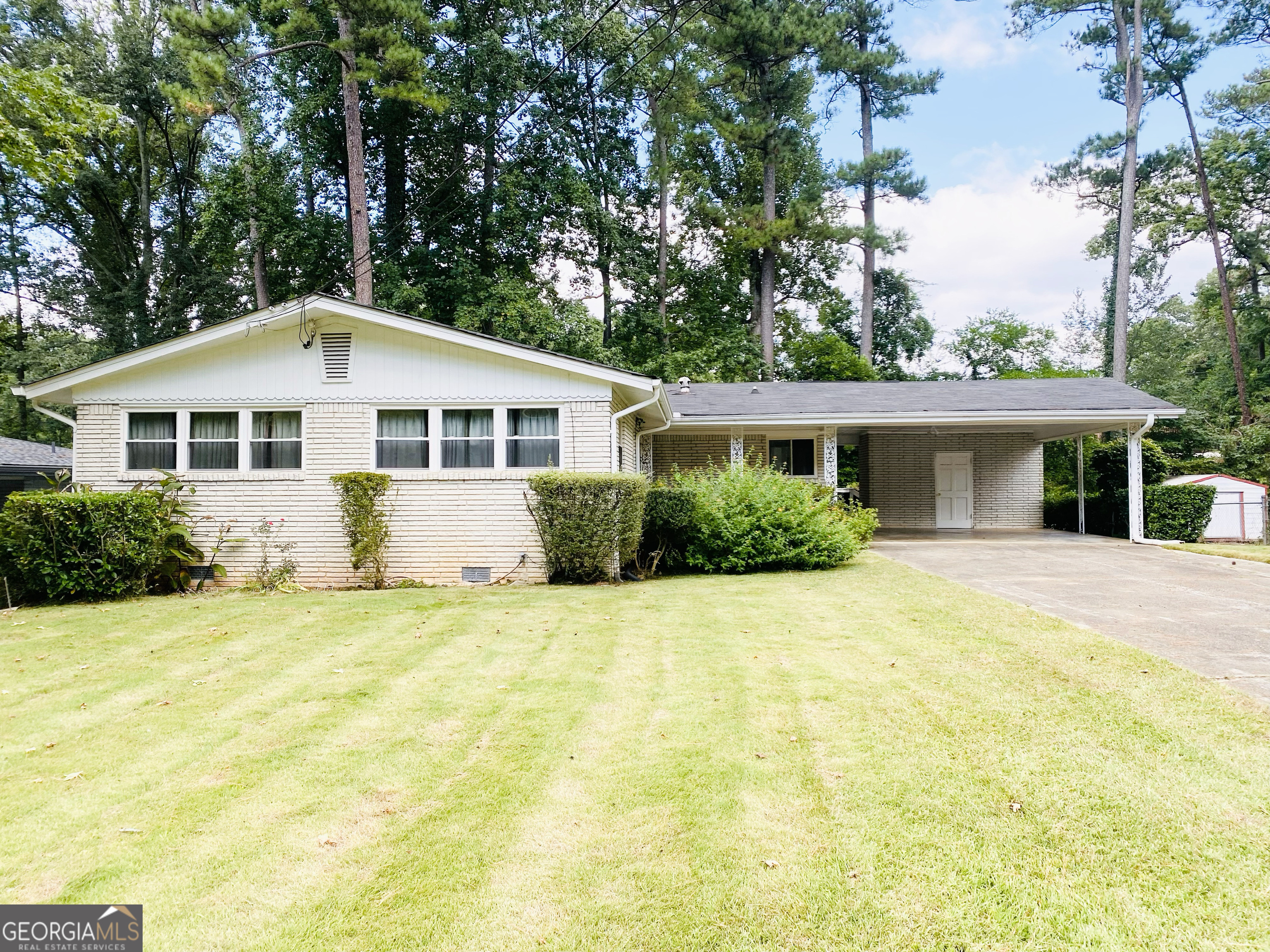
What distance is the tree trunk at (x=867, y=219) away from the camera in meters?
27.4

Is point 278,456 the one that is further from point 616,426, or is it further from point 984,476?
point 984,476

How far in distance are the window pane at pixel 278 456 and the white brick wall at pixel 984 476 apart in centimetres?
1440

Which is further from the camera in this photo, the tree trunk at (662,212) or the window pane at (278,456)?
the tree trunk at (662,212)

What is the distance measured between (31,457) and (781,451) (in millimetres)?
19180

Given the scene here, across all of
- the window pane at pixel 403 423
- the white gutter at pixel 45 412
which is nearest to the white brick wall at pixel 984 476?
the window pane at pixel 403 423

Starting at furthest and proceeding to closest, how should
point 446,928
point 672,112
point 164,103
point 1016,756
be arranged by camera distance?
point 672,112, point 164,103, point 1016,756, point 446,928

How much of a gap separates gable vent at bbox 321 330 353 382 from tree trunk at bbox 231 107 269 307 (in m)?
12.4

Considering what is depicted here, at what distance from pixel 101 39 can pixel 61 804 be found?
29944 mm

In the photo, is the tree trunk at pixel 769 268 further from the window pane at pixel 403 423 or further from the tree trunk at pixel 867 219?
the window pane at pixel 403 423

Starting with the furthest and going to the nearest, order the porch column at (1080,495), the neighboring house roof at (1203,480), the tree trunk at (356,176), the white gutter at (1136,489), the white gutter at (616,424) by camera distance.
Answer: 1. the tree trunk at (356,176)
2. the porch column at (1080,495)
3. the neighboring house roof at (1203,480)
4. the white gutter at (1136,489)
5. the white gutter at (616,424)

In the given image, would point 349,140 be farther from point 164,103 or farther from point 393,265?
point 164,103

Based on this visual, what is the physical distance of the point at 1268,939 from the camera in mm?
2311

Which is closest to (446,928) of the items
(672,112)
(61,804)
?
(61,804)

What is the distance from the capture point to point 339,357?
11.1 metres
